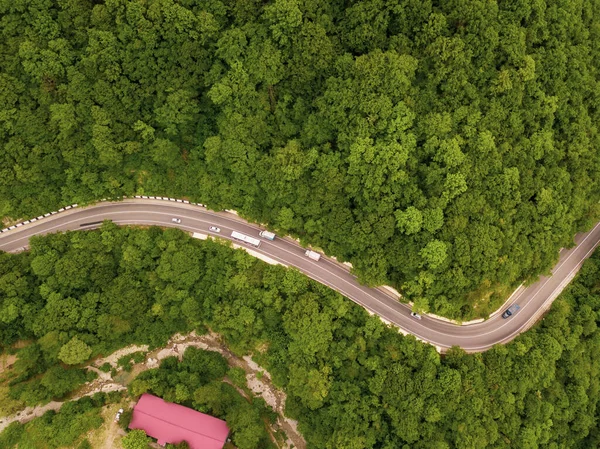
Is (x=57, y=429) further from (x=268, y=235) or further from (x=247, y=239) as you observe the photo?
(x=268, y=235)

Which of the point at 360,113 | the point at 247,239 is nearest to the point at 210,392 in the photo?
the point at 247,239

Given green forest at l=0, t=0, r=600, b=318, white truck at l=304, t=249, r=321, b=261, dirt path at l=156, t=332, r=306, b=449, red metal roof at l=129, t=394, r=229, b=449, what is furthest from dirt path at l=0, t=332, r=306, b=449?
green forest at l=0, t=0, r=600, b=318

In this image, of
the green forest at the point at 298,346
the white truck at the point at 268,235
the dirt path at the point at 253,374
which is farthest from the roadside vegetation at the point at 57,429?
the white truck at the point at 268,235

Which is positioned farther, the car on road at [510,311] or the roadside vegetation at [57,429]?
the car on road at [510,311]

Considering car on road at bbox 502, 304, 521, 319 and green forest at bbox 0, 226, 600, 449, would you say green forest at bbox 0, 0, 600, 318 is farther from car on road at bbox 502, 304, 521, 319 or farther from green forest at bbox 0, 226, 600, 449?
green forest at bbox 0, 226, 600, 449

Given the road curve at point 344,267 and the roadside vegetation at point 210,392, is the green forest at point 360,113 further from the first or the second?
the roadside vegetation at point 210,392

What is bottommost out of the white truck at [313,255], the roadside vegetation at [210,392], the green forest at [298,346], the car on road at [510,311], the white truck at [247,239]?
the roadside vegetation at [210,392]
